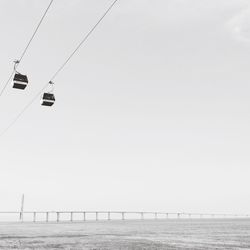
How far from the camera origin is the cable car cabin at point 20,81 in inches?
730

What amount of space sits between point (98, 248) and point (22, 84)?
9475 millimetres

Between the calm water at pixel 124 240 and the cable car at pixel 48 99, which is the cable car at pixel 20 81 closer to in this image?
the cable car at pixel 48 99

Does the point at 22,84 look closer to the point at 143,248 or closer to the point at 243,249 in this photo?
the point at 143,248

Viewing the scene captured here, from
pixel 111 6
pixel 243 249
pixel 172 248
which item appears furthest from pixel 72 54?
pixel 243 249

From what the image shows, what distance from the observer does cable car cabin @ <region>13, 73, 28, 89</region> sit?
730 inches

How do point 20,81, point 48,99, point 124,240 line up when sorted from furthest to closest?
point 124,240 → point 48,99 → point 20,81

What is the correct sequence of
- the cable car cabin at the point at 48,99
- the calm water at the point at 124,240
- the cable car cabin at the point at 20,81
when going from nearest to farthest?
the cable car cabin at the point at 20,81
the cable car cabin at the point at 48,99
the calm water at the point at 124,240

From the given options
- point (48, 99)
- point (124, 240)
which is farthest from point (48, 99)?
point (124, 240)

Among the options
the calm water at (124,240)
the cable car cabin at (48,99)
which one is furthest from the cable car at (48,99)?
the calm water at (124,240)

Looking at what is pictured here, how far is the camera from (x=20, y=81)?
61.0 feet

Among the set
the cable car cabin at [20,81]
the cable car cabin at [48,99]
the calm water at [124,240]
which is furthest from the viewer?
the calm water at [124,240]

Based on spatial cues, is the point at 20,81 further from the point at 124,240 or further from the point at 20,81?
the point at 124,240

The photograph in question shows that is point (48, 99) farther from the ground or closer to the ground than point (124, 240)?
farther from the ground

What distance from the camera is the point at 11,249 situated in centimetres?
2092
